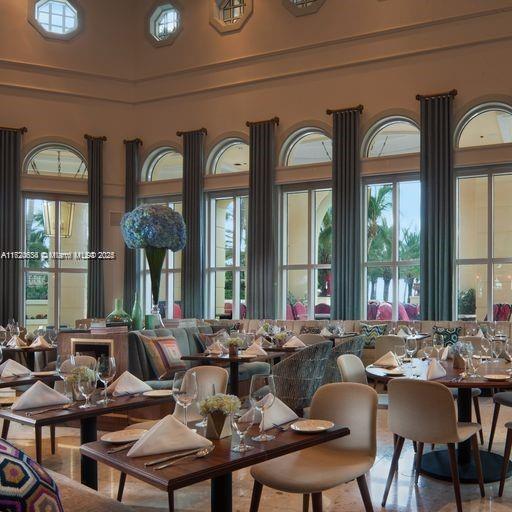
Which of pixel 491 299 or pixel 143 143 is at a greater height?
pixel 143 143

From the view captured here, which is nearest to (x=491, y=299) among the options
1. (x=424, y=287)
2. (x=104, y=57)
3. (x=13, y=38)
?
(x=424, y=287)

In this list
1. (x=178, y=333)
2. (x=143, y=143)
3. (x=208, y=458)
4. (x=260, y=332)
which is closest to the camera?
(x=208, y=458)

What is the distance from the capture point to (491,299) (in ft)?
32.7

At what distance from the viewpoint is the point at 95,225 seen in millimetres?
12414

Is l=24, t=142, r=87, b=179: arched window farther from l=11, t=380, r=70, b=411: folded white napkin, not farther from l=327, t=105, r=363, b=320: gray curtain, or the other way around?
l=11, t=380, r=70, b=411: folded white napkin

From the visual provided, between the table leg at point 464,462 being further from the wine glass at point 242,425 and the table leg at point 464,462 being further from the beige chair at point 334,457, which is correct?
the wine glass at point 242,425

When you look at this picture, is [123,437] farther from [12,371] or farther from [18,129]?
[18,129]

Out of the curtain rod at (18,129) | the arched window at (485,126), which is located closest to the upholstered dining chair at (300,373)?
the arched window at (485,126)

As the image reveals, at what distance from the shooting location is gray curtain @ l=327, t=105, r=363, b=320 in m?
10.5

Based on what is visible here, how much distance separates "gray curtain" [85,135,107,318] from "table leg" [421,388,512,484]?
864 cm

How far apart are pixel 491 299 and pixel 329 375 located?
13.6 ft

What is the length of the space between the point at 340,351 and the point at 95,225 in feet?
23.6

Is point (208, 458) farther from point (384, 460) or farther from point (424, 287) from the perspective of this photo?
point (424, 287)

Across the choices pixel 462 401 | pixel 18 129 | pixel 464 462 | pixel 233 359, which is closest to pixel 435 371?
pixel 462 401
